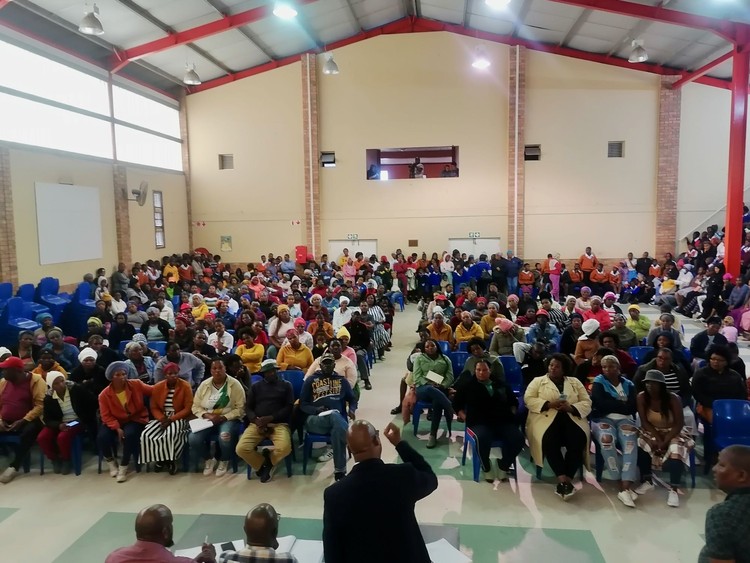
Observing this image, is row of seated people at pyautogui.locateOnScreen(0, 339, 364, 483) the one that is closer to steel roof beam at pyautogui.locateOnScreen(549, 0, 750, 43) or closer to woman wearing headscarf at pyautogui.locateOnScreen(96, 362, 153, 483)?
woman wearing headscarf at pyautogui.locateOnScreen(96, 362, 153, 483)

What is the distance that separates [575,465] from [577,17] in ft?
37.6

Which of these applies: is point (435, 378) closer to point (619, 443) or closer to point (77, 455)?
point (619, 443)

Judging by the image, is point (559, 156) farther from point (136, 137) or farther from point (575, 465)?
point (575, 465)

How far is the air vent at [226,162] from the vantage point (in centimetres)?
1661

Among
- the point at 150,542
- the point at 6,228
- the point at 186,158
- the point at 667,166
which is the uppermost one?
the point at 186,158

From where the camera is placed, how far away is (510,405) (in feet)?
15.7

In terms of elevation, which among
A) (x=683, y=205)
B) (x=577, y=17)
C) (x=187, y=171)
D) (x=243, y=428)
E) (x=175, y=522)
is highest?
(x=577, y=17)

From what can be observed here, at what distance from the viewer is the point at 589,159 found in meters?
15.3

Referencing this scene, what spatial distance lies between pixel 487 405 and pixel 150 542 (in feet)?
10.2

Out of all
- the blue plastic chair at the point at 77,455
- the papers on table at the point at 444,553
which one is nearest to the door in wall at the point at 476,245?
the blue plastic chair at the point at 77,455

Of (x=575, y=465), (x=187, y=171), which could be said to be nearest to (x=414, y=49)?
(x=187, y=171)

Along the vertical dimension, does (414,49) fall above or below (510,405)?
above

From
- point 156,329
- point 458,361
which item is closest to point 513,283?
point 458,361

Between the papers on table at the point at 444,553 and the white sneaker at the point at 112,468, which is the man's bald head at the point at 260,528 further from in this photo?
the white sneaker at the point at 112,468
